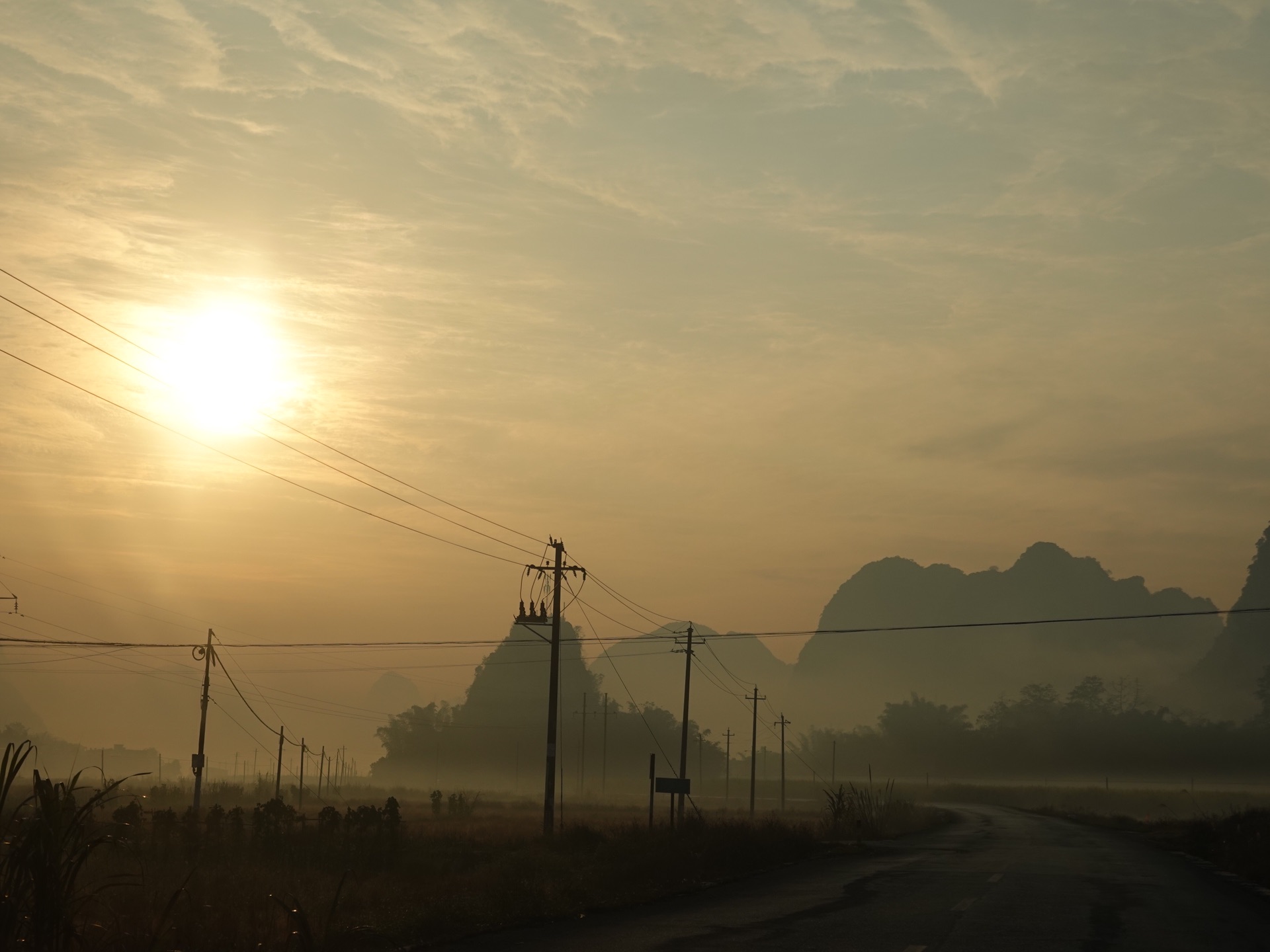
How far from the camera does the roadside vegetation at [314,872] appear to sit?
9.78m

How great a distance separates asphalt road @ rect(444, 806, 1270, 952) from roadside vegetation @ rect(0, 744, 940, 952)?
4.61ft

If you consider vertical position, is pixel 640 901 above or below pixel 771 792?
above

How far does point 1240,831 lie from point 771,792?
424ft

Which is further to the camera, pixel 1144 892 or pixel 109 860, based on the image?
pixel 109 860

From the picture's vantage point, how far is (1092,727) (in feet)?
653

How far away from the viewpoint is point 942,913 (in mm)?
17812

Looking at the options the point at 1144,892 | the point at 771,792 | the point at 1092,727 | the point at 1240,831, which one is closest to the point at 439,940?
the point at 1144,892

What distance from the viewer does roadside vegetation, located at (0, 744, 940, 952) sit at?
32.1 ft

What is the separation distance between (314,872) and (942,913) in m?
14.5

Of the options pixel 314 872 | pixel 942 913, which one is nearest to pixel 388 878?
pixel 314 872

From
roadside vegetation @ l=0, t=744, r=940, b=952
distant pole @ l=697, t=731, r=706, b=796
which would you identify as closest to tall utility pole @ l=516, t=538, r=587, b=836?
roadside vegetation @ l=0, t=744, r=940, b=952

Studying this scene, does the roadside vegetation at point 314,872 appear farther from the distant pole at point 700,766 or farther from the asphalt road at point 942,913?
the distant pole at point 700,766

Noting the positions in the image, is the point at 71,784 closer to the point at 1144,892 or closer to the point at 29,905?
the point at 29,905

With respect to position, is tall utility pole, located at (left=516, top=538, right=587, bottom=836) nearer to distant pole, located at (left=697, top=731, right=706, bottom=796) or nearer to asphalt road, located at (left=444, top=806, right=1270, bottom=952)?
asphalt road, located at (left=444, top=806, right=1270, bottom=952)
